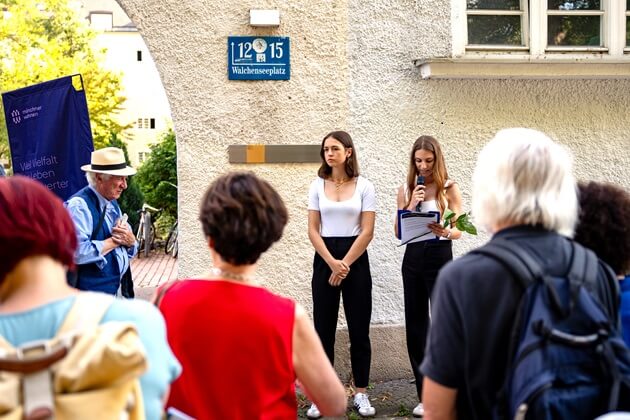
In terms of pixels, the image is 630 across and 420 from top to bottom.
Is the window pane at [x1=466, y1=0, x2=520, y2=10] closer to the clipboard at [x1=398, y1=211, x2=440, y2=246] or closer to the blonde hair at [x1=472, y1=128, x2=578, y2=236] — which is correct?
the clipboard at [x1=398, y1=211, x2=440, y2=246]

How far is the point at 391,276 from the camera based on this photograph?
6262mm

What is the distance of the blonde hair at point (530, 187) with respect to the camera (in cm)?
227

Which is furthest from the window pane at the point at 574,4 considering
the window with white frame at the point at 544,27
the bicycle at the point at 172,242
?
the bicycle at the point at 172,242

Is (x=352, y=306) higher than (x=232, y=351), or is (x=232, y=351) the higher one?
(x=232, y=351)

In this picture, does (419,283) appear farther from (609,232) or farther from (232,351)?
(232,351)

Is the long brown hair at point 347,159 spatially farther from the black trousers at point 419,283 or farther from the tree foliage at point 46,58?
the tree foliage at point 46,58

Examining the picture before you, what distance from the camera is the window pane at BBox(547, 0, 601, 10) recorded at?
6363 millimetres

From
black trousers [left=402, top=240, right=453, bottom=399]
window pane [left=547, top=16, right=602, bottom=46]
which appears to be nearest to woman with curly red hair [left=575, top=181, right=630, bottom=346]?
black trousers [left=402, top=240, right=453, bottom=399]

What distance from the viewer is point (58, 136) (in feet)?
18.7

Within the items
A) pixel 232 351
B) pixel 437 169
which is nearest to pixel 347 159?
pixel 437 169

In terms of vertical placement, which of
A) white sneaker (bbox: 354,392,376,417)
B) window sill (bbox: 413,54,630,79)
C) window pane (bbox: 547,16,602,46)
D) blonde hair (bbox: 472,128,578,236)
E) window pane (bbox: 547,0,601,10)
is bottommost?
white sneaker (bbox: 354,392,376,417)

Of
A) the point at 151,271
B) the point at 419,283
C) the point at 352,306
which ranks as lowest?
the point at 151,271

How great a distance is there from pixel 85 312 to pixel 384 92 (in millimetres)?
4585

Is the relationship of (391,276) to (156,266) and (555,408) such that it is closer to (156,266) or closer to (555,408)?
(555,408)
